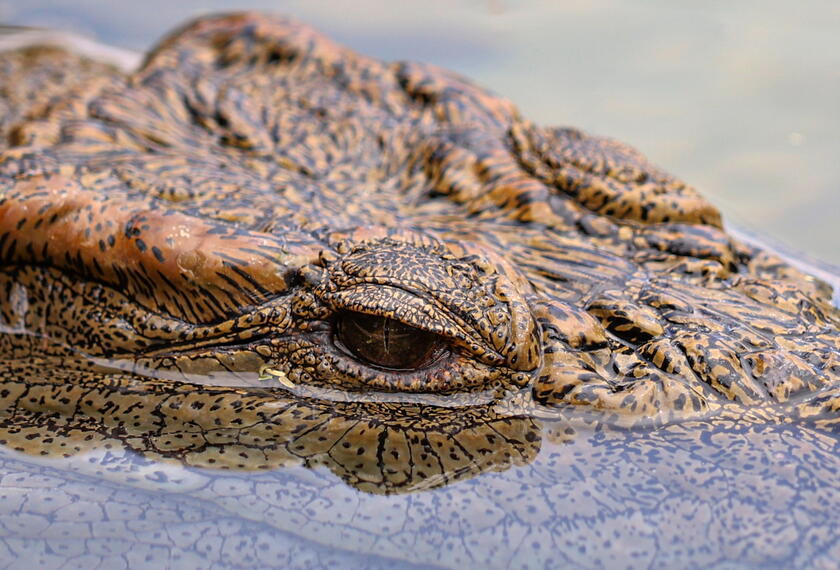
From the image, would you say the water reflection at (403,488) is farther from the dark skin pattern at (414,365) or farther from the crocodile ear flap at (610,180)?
the crocodile ear flap at (610,180)

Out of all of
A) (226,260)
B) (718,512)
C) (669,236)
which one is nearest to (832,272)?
(669,236)

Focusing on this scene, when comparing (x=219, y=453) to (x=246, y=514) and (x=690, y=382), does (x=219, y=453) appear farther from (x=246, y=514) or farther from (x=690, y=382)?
(x=690, y=382)

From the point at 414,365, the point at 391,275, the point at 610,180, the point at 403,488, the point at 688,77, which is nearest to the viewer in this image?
the point at 403,488

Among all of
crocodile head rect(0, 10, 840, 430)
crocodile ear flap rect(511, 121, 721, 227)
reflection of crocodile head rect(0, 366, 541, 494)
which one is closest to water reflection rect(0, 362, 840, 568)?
reflection of crocodile head rect(0, 366, 541, 494)

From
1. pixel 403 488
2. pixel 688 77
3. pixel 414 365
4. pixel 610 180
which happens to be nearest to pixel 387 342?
pixel 414 365

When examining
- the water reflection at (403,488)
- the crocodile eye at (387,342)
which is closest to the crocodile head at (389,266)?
the crocodile eye at (387,342)

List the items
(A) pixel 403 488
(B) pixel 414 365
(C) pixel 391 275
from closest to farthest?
(A) pixel 403 488 → (C) pixel 391 275 → (B) pixel 414 365

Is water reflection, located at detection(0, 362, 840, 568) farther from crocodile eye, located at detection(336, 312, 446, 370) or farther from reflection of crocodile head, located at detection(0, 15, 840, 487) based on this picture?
crocodile eye, located at detection(336, 312, 446, 370)

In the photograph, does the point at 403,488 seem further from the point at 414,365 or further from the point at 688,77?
the point at 688,77
